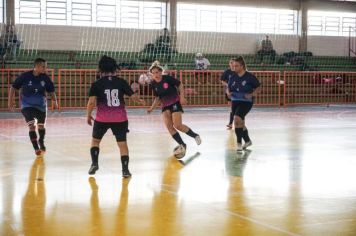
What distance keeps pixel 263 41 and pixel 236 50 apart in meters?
1.63

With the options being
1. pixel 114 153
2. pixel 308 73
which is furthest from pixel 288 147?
pixel 308 73

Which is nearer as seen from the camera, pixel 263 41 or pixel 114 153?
pixel 114 153

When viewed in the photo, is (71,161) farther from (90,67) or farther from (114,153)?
(90,67)

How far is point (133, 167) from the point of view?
9.70 meters

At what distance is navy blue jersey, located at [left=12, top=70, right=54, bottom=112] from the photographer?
1110 cm

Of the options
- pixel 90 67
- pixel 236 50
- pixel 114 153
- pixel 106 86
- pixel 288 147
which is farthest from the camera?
pixel 236 50

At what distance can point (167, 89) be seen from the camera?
36.9ft

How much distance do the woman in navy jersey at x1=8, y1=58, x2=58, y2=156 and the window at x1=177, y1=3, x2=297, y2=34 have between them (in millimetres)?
21170

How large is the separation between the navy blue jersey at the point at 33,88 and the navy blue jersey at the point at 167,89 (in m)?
2.13

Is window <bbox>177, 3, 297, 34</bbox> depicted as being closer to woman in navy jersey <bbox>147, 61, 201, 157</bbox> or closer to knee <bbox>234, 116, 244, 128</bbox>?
knee <bbox>234, 116, 244, 128</bbox>

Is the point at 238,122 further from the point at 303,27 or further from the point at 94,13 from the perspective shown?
the point at 303,27

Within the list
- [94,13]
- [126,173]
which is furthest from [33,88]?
[94,13]

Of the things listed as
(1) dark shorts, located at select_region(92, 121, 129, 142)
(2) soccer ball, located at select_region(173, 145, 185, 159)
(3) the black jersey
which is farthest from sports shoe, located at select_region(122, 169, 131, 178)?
(2) soccer ball, located at select_region(173, 145, 185, 159)

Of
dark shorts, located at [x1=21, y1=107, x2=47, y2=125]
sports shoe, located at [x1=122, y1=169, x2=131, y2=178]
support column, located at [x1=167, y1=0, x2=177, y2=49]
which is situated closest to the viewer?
sports shoe, located at [x1=122, y1=169, x2=131, y2=178]
